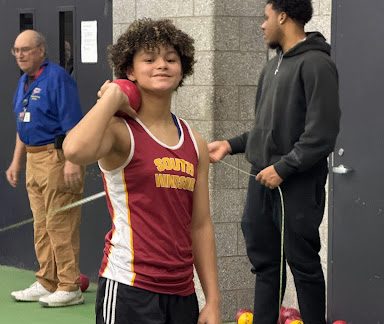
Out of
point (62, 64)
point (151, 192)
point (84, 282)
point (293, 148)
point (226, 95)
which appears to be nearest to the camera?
point (151, 192)

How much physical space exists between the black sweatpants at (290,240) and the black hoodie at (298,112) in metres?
0.15

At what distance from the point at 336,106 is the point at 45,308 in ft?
11.4

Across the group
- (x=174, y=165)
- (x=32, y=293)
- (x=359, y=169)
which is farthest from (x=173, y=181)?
(x=32, y=293)

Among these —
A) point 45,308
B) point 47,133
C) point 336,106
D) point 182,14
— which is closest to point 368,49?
point 336,106

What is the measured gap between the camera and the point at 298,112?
6109 millimetres

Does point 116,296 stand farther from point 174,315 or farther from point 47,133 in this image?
point 47,133

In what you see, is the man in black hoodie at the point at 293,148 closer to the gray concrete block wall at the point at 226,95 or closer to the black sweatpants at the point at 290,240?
Result: the black sweatpants at the point at 290,240

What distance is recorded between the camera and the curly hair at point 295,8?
6.25 metres

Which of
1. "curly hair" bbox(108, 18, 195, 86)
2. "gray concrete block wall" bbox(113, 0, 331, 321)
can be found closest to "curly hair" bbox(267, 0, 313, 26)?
"gray concrete block wall" bbox(113, 0, 331, 321)

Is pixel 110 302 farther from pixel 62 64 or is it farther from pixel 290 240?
pixel 62 64

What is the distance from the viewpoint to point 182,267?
4.42m

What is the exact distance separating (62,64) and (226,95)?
221cm

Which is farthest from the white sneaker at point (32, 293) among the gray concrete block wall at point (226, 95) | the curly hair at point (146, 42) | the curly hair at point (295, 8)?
the curly hair at point (146, 42)

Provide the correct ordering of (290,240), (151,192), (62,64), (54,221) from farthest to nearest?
(62,64) → (54,221) → (290,240) → (151,192)
